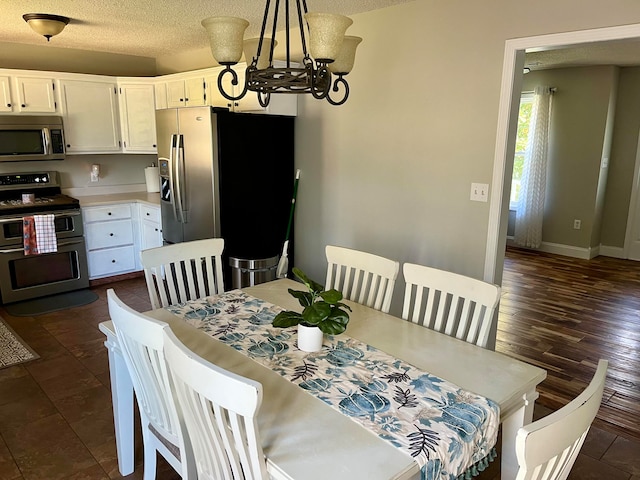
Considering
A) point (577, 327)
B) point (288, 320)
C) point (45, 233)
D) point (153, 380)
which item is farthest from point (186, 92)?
point (577, 327)

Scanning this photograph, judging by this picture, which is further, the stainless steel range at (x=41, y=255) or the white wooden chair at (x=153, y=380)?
the stainless steel range at (x=41, y=255)

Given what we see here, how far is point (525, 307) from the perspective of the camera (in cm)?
436

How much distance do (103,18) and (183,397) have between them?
3.22 metres

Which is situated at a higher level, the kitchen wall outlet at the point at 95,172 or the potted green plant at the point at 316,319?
the kitchen wall outlet at the point at 95,172

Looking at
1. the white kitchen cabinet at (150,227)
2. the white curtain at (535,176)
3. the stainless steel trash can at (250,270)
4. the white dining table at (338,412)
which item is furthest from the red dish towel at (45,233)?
the white curtain at (535,176)

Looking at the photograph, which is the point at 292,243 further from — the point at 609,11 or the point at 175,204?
the point at 609,11

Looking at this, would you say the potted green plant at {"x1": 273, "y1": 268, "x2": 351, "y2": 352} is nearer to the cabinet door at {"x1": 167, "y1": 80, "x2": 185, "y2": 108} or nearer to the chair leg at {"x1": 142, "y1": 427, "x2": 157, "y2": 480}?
the chair leg at {"x1": 142, "y1": 427, "x2": 157, "y2": 480}

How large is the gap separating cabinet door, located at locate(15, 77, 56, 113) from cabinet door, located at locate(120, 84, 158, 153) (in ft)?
2.15

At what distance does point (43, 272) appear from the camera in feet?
→ 14.1

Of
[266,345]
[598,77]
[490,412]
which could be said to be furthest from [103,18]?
[598,77]

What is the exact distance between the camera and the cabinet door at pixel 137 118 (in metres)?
4.88

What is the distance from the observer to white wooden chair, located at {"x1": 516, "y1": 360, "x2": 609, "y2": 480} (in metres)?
0.93

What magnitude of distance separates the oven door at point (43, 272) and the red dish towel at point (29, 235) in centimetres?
7

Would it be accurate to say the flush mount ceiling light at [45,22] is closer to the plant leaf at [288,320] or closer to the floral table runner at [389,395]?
the floral table runner at [389,395]
